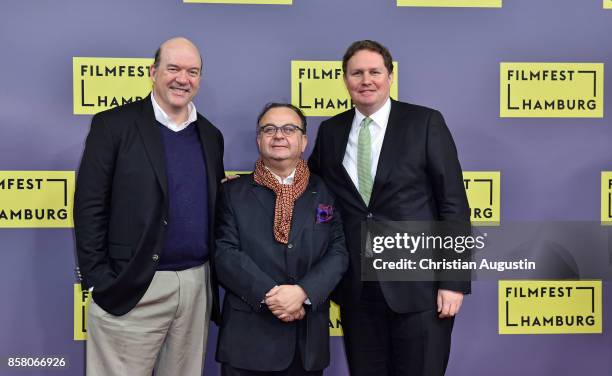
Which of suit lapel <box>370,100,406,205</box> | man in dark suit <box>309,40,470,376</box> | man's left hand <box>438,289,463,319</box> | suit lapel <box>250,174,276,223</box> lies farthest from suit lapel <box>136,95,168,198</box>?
man's left hand <box>438,289,463,319</box>

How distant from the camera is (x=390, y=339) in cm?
203

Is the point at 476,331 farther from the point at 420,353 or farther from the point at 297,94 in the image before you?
the point at 297,94

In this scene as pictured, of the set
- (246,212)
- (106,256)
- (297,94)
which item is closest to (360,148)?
(246,212)

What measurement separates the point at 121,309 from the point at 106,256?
0.58 ft

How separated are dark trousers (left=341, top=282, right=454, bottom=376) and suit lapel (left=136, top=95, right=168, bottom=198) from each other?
30.3 inches

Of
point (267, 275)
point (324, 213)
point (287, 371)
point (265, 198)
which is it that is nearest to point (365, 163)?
point (324, 213)

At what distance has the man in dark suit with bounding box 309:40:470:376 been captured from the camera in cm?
195

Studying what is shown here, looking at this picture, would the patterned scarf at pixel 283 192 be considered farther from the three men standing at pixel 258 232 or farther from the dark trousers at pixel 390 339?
the dark trousers at pixel 390 339

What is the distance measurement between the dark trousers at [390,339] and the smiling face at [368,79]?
2.05 ft

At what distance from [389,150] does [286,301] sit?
61 centimetres

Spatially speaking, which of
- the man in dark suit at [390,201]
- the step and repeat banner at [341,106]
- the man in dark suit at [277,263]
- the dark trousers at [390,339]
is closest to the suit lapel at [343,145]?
the man in dark suit at [390,201]

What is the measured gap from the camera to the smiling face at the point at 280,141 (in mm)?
1896

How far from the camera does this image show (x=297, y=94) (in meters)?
2.61

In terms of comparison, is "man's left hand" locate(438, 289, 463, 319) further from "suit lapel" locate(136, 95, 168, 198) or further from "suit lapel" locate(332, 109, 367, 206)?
"suit lapel" locate(136, 95, 168, 198)
